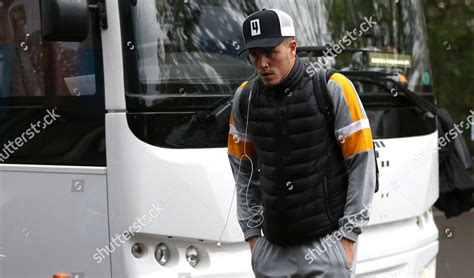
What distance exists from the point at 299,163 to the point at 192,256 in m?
1.18

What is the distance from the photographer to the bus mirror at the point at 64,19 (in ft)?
13.2

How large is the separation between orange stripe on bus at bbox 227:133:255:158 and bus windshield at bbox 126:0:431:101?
0.64 meters

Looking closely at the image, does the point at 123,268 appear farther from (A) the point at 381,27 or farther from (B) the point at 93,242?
(A) the point at 381,27

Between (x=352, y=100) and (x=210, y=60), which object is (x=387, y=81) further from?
(x=352, y=100)

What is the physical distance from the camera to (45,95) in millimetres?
4746

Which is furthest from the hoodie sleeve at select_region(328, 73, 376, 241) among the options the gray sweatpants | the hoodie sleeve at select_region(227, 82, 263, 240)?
the hoodie sleeve at select_region(227, 82, 263, 240)

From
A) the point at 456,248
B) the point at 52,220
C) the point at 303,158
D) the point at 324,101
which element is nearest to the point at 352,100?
the point at 324,101

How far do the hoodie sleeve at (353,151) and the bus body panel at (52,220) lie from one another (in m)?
1.53

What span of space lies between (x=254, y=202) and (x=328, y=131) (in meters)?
0.59

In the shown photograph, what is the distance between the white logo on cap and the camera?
345 cm

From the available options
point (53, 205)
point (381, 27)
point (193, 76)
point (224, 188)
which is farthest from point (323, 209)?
point (381, 27)

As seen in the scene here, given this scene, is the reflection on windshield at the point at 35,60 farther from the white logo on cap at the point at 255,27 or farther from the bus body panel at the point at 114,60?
the white logo on cap at the point at 255,27

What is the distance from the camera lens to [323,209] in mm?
3498

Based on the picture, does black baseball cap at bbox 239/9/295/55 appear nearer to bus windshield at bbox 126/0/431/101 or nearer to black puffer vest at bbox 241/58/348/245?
black puffer vest at bbox 241/58/348/245
